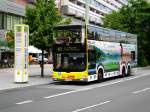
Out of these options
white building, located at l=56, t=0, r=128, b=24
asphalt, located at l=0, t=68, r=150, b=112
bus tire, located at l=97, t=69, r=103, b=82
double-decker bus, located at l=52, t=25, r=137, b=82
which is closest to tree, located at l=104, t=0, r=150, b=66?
white building, located at l=56, t=0, r=128, b=24

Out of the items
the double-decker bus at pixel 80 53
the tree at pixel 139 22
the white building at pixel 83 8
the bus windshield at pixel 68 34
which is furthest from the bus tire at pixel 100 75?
the white building at pixel 83 8

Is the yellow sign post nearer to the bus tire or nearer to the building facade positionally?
the bus tire

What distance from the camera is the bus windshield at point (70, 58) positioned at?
2589cm

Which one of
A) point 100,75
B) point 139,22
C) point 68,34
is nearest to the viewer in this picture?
point 68,34

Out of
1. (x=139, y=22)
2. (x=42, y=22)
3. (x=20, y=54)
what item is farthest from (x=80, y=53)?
(x=139, y=22)

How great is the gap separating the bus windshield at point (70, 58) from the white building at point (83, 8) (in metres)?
50.3

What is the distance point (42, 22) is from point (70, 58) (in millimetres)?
5693

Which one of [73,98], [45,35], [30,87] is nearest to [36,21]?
[45,35]

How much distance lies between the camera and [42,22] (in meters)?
30.9

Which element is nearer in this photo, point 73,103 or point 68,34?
point 73,103

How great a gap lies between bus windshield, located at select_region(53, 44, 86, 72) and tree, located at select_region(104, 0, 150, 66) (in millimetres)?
28915

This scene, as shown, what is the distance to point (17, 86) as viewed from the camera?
24594 mm

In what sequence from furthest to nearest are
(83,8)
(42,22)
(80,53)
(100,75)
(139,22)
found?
(83,8) < (139,22) < (42,22) < (100,75) < (80,53)

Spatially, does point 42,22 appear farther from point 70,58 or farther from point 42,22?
point 70,58
